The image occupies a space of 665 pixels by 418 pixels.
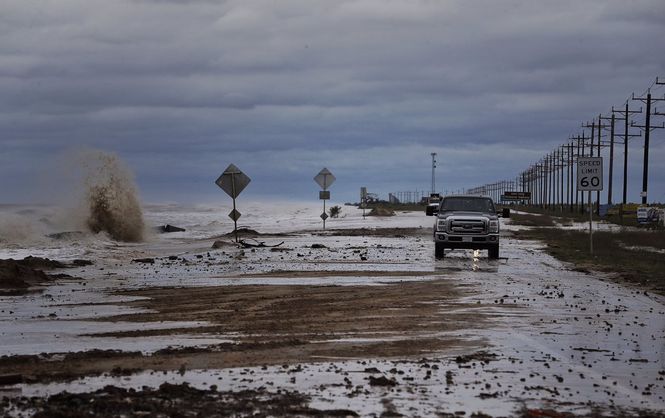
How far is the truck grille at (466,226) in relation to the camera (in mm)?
30594

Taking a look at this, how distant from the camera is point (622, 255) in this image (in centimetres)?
3173

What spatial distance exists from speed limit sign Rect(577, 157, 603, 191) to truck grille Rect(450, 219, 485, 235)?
4.33m

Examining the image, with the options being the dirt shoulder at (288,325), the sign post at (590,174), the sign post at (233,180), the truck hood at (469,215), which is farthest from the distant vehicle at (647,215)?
the dirt shoulder at (288,325)

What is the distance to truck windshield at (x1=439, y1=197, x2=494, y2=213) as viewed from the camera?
1262 inches

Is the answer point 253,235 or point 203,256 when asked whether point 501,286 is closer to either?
point 203,256

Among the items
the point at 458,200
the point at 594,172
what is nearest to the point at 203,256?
the point at 458,200

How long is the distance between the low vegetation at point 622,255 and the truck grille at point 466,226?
9.16ft

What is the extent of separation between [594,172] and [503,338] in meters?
21.6

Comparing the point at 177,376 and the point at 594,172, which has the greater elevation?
the point at 594,172

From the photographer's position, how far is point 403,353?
10961mm

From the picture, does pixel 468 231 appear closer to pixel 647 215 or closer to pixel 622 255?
pixel 622 255

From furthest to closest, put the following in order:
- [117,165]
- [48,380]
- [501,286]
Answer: [117,165] → [501,286] → [48,380]

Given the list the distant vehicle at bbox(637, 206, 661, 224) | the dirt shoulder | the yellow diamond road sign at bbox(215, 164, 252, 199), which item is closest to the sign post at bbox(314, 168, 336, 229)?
the yellow diamond road sign at bbox(215, 164, 252, 199)

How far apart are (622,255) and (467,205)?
209 inches
